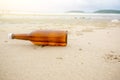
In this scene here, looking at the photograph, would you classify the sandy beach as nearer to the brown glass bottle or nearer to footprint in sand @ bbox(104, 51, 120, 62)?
footprint in sand @ bbox(104, 51, 120, 62)

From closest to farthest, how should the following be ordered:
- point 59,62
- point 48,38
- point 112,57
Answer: point 59,62
point 112,57
point 48,38

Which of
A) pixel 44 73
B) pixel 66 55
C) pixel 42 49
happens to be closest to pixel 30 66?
pixel 44 73

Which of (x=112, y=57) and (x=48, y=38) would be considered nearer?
(x=112, y=57)

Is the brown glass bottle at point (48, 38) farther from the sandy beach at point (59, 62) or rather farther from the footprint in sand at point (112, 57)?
the footprint in sand at point (112, 57)

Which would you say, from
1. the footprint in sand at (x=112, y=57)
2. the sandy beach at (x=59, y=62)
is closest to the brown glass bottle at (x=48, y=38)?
the sandy beach at (x=59, y=62)

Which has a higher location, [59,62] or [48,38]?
[48,38]

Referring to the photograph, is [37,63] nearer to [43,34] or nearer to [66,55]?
[66,55]

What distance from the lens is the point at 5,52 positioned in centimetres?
559

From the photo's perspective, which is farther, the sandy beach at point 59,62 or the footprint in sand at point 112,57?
the footprint in sand at point 112,57

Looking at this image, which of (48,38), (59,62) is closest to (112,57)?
(59,62)

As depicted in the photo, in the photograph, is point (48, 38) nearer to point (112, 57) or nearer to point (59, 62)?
point (59, 62)

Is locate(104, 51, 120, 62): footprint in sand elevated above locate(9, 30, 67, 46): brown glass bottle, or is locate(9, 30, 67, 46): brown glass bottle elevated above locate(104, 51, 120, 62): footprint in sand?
locate(9, 30, 67, 46): brown glass bottle

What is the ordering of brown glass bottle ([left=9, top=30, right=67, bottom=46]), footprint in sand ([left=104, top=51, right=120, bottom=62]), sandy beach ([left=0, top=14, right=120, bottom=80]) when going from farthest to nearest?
brown glass bottle ([left=9, top=30, right=67, bottom=46]) → footprint in sand ([left=104, top=51, right=120, bottom=62]) → sandy beach ([left=0, top=14, right=120, bottom=80])

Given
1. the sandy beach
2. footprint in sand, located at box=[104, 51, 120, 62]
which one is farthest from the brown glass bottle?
footprint in sand, located at box=[104, 51, 120, 62]
